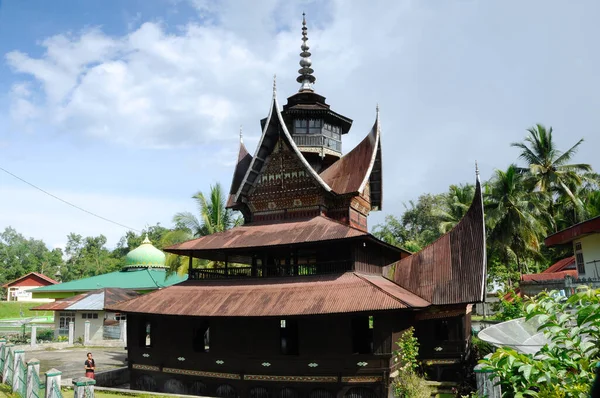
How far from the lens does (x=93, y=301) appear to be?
117ft

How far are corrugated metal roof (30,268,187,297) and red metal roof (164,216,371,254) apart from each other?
20145mm

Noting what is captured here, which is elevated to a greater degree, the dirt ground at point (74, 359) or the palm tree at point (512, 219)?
the palm tree at point (512, 219)

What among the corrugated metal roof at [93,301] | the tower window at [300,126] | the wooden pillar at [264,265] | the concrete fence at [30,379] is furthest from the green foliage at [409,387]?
the corrugated metal roof at [93,301]

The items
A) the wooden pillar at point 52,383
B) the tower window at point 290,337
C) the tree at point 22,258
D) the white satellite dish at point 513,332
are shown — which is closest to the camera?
the white satellite dish at point 513,332

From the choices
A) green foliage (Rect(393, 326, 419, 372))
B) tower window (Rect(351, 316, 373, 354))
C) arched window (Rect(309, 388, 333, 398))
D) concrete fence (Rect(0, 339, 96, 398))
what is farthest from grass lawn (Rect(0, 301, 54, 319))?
green foliage (Rect(393, 326, 419, 372))

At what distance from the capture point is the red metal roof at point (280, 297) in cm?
1497

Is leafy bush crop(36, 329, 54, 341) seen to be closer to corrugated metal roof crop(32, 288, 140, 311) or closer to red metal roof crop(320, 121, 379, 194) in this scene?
corrugated metal roof crop(32, 288, 140, 311)

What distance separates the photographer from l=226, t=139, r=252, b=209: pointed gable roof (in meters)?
22.7

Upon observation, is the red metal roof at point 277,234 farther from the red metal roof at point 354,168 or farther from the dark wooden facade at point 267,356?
the dark wooden facade at point 267,356

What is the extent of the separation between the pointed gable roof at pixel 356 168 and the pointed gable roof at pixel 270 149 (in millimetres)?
1211

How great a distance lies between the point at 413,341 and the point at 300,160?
27.5ft

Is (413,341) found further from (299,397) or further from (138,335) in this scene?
(138,335)

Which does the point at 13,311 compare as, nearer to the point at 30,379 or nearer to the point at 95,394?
the point at 95,394

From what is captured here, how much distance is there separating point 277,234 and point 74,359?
17107 millimetres
